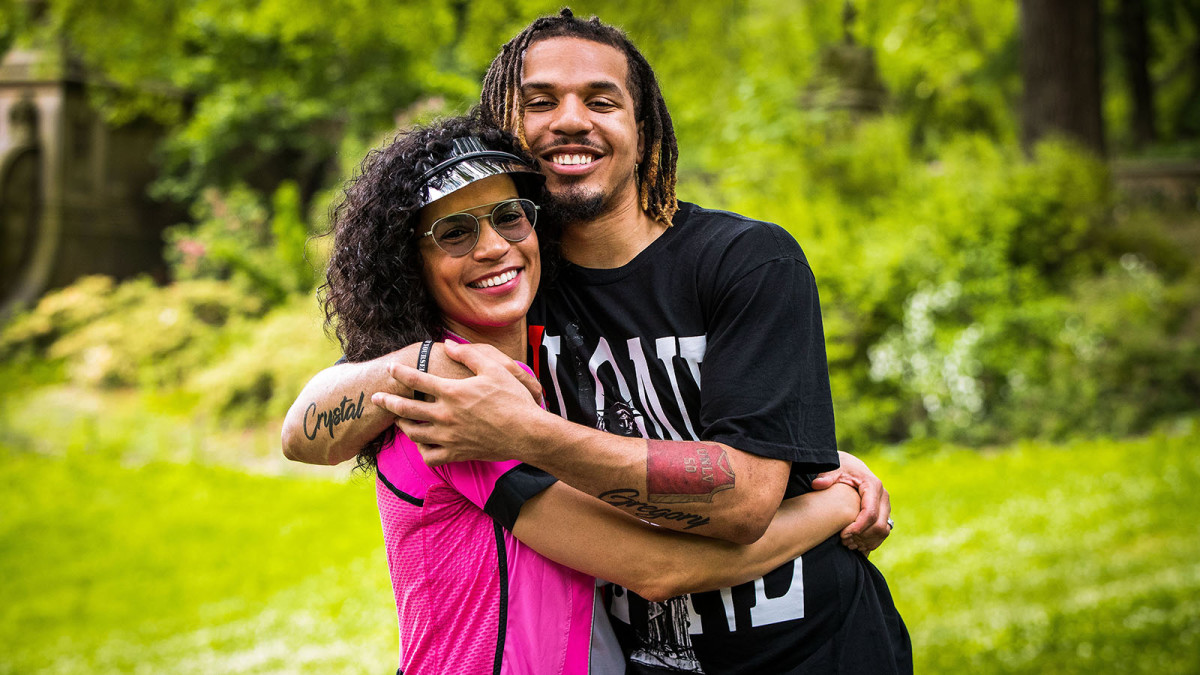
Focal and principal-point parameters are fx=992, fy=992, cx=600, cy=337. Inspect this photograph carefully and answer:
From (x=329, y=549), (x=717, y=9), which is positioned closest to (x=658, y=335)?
(x=717, y=9)

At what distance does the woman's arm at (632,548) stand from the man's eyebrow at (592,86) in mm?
1034

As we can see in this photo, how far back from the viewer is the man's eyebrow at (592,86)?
2486mm

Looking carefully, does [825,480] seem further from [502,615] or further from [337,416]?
[337,416]

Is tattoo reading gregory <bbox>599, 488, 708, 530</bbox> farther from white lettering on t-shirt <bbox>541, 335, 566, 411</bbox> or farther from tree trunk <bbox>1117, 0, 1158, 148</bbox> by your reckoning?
tree trunk <bbox>1117, 0, 1158, 148</bbox>

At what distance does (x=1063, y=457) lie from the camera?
8.03 meters

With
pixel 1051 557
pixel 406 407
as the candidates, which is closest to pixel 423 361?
pixel 406 407

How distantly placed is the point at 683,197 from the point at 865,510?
726 cm

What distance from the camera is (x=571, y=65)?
2.49 metres

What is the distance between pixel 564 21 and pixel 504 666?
1.59 metres

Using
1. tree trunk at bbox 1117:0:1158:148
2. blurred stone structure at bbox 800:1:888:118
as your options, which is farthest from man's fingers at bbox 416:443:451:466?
tree trunk at bbox 1117:0:1158:148

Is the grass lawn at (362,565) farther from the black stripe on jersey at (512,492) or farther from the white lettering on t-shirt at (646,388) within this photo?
the black stripe on jersey at (512,492)

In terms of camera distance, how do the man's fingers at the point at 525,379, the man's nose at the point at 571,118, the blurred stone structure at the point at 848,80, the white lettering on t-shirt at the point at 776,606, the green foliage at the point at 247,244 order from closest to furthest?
the man's fingers at the point at 525,379 < the white lettering on t-shirt at the point at 776,606 < the man's nose at the point at 571,118 < the green foliage at the point at 247,244 < the blurred stone structure at the point at 848,80

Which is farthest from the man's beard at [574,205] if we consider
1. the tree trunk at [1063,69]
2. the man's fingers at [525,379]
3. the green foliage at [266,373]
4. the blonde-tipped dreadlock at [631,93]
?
the tree trunk at [1063,69]

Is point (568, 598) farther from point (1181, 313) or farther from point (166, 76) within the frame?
point (166, 76)
